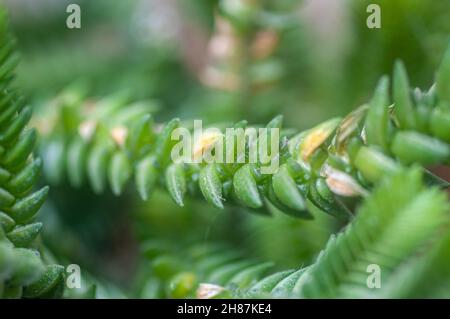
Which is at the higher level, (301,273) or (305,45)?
(305,45)

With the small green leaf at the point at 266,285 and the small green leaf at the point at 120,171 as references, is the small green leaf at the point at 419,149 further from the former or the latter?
the small green leaf at the point at 120,171

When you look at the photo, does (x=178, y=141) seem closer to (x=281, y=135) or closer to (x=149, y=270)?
(x=281, y=135)

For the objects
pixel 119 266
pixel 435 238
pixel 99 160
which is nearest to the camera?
pixel 435 238

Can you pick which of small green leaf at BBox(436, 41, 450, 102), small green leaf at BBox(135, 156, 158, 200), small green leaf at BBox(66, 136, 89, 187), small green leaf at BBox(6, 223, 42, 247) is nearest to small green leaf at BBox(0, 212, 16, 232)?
small green leaf at BBox(6, 223, 42, 247)

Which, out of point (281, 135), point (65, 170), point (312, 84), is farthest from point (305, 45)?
point (281, 135)

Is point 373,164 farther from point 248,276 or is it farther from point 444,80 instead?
point 248,276

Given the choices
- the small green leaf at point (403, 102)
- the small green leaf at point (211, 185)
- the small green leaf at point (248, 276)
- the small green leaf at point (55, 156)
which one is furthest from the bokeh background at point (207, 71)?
the small green leaf at point (403, 102)

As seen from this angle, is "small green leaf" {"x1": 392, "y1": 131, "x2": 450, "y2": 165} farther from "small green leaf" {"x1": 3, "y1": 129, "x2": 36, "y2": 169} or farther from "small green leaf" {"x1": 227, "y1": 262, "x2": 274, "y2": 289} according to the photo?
"small green leaf" {"x1": 3, "y1": 129, "x2": 36, "y2": 169}
